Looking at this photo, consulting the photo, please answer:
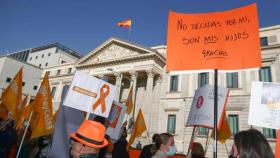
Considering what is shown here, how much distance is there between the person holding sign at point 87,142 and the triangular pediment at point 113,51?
26.2 meters

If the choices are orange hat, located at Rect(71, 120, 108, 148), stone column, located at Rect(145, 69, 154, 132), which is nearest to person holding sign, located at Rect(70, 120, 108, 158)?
orange hat, located at Rect(71, 120, 108, 148)

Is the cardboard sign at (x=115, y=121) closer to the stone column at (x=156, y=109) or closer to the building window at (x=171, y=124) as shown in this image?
the building window at (x=171, y=124)

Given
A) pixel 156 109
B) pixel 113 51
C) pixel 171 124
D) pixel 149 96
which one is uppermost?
pixel 113 51

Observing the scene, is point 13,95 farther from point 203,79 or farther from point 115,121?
point 203,79

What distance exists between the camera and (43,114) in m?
6.24

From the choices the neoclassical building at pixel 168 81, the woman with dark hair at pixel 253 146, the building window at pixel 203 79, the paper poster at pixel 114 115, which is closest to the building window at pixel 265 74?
the neoclassical building at pixel 168 81

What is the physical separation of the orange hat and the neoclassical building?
1498 cm

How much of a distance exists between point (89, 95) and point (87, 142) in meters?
3.69

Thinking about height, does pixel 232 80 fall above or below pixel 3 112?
above

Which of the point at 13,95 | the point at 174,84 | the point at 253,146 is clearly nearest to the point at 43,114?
the point at 13,95

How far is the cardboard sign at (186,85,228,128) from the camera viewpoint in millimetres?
5375

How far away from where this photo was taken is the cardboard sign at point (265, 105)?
4547mm

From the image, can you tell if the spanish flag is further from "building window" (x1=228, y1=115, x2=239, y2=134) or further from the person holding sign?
the person holding sign

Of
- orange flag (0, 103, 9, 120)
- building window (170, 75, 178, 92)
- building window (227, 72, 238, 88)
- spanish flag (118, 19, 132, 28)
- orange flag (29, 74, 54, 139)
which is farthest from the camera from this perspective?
spanish flag (118, 19, 132, 28)
